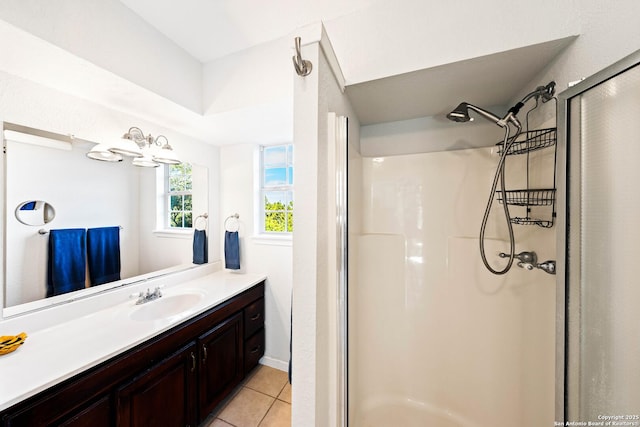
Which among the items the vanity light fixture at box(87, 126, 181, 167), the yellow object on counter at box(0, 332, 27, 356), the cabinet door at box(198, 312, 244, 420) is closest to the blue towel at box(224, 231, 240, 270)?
the cabinet door at box(198, 312, 244, 420)

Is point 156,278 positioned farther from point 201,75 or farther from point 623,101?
point 623,101

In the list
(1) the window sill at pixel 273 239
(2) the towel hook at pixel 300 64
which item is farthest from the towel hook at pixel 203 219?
(2) the towel hook at pixel 300 64

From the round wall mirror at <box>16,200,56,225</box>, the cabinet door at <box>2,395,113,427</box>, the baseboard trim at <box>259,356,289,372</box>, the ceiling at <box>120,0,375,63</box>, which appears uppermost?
the ceiling at <box>120,0,375,63</box>

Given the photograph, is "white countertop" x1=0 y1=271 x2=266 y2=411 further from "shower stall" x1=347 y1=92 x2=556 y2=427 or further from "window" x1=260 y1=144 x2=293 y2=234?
"shower stall" x1=347 y1=92 x2=556 y2=427

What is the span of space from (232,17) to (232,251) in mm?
1840

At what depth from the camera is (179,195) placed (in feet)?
6.57

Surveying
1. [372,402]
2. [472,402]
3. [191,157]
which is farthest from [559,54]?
[191,157]

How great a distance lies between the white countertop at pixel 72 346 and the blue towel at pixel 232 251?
0.57 metres

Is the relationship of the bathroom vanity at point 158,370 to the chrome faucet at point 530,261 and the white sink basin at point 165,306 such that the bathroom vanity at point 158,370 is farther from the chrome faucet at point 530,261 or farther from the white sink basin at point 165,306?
the chrome faucet at point 530,261

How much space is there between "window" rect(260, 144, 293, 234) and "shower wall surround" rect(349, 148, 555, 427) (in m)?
0.91

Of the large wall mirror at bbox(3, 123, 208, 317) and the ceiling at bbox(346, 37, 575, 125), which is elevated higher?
the ceiling at bbox(346, 37, 575, 125)

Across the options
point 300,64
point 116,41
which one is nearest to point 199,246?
point 116,41

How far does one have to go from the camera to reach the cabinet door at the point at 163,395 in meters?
1.07

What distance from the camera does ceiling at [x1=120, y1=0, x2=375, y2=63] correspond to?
1199 millimetres
